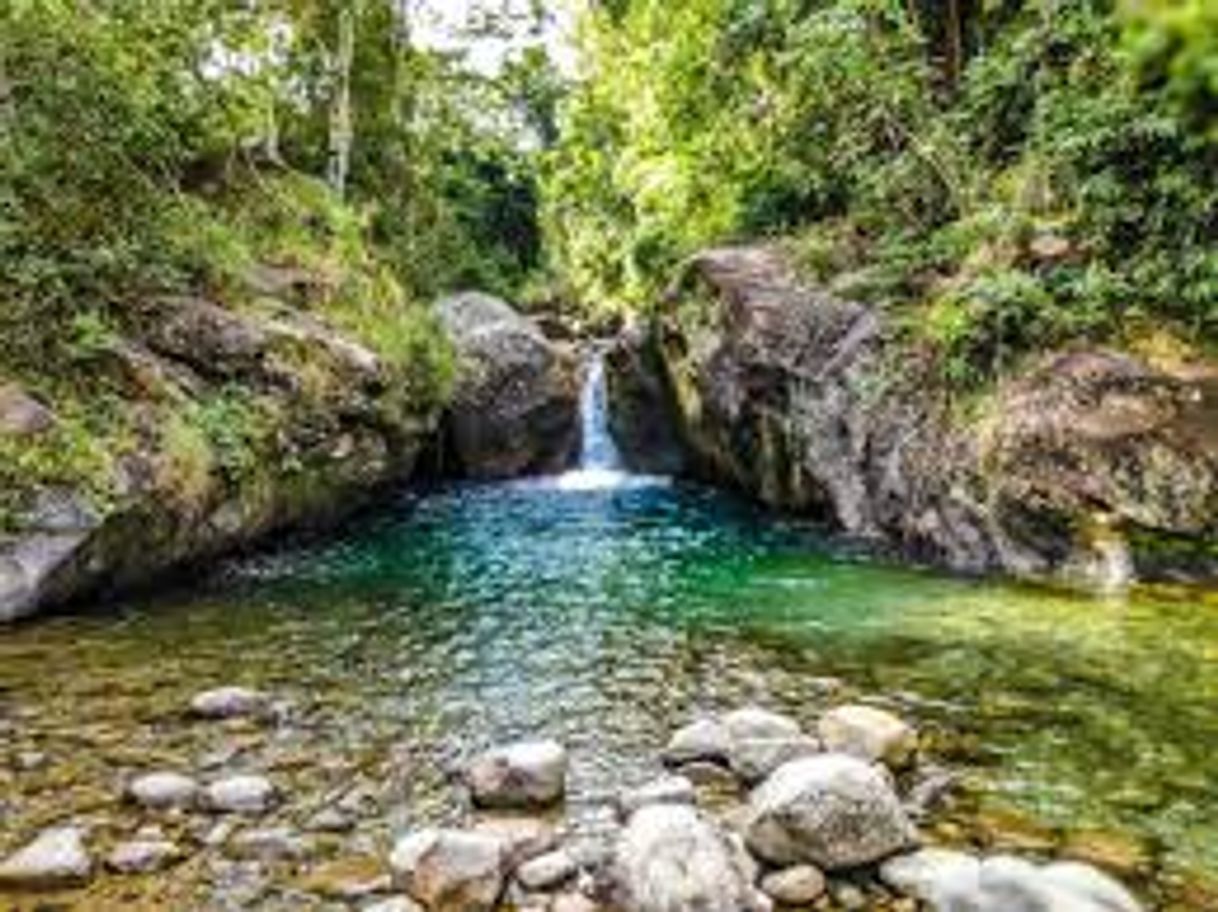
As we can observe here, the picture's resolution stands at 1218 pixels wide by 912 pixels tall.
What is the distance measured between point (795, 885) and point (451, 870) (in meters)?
1.61

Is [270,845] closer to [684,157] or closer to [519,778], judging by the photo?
[519,778]

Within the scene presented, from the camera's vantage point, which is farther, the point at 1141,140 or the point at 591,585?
the point at 1141,140

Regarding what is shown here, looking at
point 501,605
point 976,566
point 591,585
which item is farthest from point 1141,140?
point 501,605

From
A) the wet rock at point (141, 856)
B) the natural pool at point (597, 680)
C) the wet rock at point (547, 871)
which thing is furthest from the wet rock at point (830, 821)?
the wet rock at point (141, 856)

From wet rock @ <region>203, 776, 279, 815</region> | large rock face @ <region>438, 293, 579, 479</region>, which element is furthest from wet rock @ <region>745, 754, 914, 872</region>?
large rock face @ <region>438, 293, 579, 479</region>

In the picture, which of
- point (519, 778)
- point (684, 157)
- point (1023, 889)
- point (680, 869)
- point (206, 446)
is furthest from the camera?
point (684, 157)

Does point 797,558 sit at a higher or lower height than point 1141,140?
lower

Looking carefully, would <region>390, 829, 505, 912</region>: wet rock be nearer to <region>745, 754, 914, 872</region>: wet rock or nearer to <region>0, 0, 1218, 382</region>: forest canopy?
<region>745, 754, 914, 872</region>: wet rock

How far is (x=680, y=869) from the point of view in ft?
18.4

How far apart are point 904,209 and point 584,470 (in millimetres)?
9532

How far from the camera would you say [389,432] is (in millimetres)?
17656

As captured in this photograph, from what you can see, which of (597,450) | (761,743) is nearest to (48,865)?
(761,743)

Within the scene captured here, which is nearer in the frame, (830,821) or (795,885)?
(795,885)

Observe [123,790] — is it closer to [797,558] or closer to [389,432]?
[797,558]
